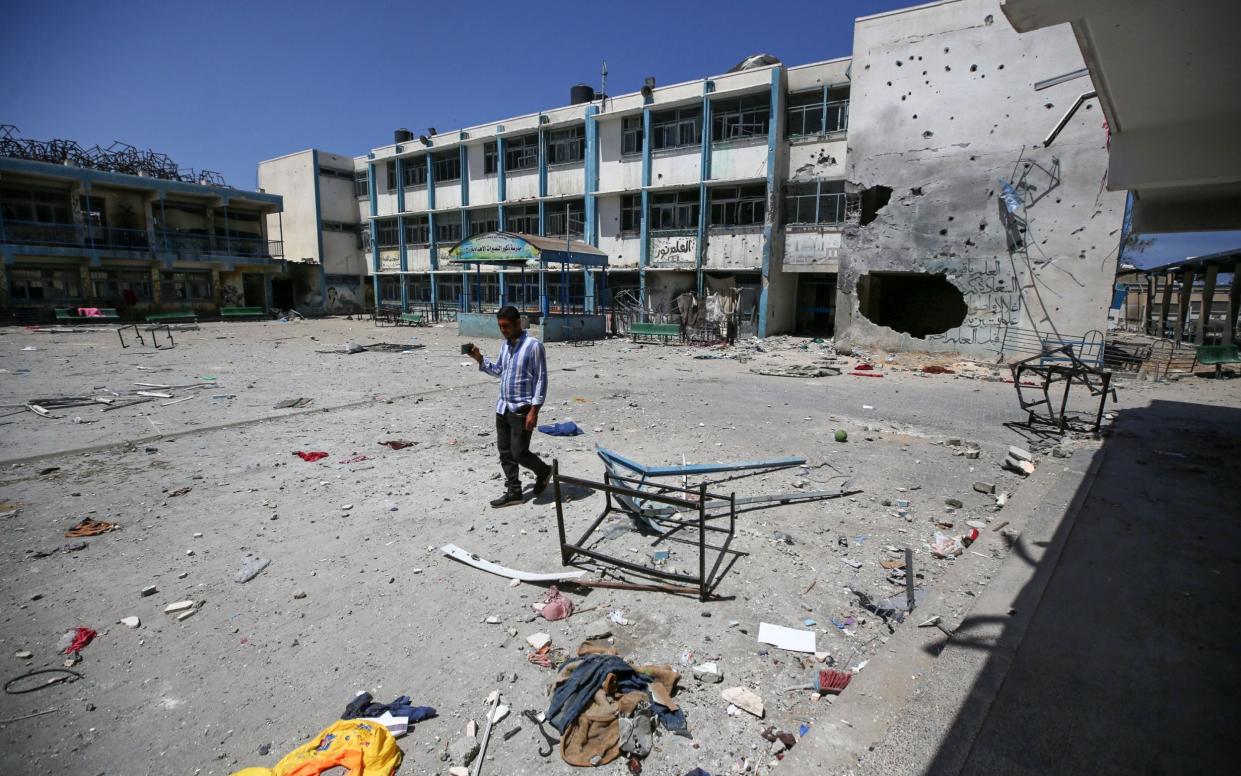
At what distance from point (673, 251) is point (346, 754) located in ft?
77.5

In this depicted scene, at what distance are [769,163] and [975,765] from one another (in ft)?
73.2

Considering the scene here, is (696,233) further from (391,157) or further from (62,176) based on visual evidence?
(62,176)

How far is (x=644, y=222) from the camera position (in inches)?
982

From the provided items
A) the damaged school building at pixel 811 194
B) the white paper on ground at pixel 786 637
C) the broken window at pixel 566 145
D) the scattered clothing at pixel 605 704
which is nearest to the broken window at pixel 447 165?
the damaged school building at pixel 811 194

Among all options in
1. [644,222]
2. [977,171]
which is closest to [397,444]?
[977,171]

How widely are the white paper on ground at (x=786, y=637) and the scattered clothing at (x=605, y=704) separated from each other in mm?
638

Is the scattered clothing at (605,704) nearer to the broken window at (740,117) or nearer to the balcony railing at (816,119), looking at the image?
the balcony railing at (816,119)

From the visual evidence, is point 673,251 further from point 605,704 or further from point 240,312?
point 240,312

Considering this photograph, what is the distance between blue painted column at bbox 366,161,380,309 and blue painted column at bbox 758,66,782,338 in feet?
85.3

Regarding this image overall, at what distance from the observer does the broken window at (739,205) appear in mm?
22531

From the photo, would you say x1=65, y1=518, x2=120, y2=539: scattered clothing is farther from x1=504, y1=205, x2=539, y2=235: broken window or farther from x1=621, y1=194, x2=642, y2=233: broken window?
x1=504, y1=205, x2=539, y2=235: broken window

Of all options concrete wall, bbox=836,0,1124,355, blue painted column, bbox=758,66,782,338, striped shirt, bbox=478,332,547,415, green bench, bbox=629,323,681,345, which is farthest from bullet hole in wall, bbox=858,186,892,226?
striped shirt, bbox=478,332,547,415

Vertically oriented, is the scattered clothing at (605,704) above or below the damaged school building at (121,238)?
below

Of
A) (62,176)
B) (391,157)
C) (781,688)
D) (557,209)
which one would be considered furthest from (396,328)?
(781,688)
